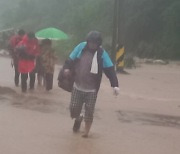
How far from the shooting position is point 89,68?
7.95 metres

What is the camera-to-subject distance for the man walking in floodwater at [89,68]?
7949 millimetres

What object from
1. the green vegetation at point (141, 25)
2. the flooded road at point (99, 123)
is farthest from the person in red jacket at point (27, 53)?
the green vegetation at point (141, 25)

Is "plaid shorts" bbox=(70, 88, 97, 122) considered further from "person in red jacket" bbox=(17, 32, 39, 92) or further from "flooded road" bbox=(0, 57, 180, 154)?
"person in red jacket" bbox=(17, 32, 39, 92)

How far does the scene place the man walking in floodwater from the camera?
26.1 feet

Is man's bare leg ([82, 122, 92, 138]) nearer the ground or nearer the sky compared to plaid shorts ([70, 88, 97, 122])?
nearer the ground

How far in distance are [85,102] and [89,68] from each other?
55cm

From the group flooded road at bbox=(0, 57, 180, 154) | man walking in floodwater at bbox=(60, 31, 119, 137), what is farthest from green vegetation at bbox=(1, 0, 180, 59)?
man walking in floodwater at bbox=(60, 31, 119, 137)

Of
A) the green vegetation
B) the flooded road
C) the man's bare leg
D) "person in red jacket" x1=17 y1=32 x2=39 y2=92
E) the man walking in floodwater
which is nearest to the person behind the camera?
the flooded road

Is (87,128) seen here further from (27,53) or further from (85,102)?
(27,53)

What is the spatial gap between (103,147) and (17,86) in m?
7.14

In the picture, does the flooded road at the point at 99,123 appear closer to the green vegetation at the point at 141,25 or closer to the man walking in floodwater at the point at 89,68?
the man walking in floodwater at the point at 89,68

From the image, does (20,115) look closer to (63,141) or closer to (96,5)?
(63,141)

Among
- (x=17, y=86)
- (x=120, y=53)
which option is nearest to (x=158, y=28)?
(x=120, y=53)

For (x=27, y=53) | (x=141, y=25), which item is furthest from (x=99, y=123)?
(x=141, y=25)
